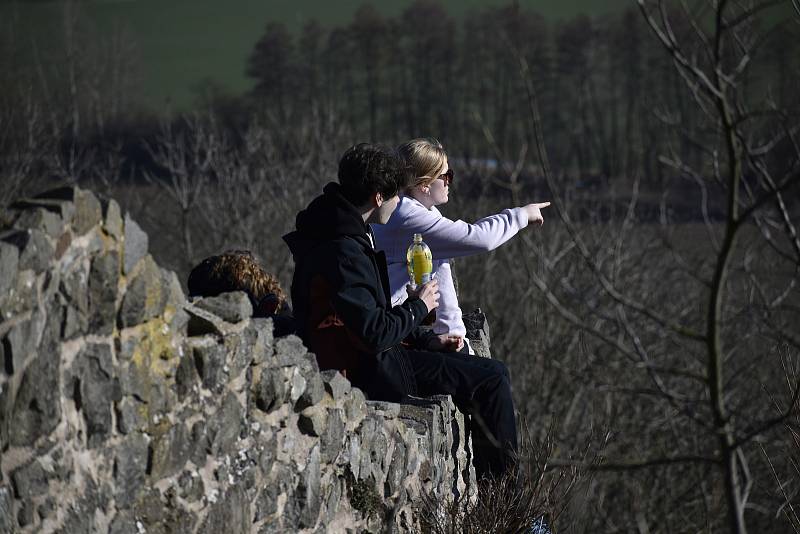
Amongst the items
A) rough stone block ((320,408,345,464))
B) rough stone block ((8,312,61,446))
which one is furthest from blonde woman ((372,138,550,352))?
rough stone block ((8,312,61,446))

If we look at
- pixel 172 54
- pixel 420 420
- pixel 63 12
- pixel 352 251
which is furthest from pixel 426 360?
pixel 172 54

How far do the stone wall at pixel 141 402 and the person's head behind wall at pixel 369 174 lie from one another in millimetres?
747

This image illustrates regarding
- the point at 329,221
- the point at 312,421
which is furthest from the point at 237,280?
the point at 312,421

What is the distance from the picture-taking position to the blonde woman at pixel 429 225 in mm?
5855

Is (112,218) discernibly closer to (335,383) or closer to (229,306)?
(229,306)

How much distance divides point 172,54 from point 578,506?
71570mm

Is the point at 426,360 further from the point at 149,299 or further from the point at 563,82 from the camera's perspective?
the point at 563,82

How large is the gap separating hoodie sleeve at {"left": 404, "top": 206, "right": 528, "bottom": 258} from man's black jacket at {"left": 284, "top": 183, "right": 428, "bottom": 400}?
491 millimetres

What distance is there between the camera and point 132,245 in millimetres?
3748

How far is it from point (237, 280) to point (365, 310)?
0.72m

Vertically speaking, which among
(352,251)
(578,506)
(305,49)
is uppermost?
(305,49)

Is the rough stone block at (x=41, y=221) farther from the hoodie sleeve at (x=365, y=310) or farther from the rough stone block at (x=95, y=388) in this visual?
the hoodie sleeve at (x=365, y=310)

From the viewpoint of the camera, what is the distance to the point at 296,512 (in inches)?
191

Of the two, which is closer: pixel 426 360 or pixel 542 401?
pixel 426 360
